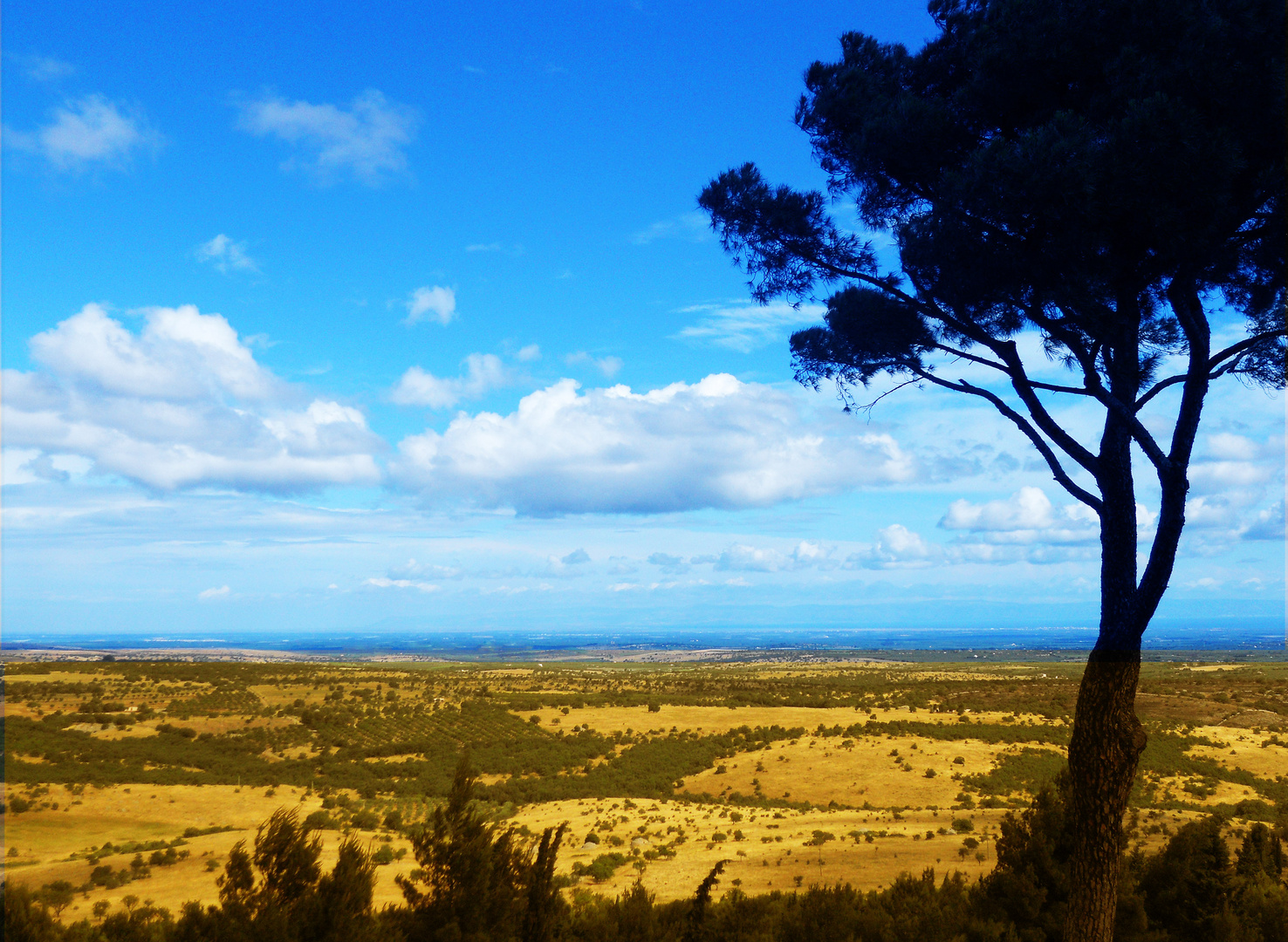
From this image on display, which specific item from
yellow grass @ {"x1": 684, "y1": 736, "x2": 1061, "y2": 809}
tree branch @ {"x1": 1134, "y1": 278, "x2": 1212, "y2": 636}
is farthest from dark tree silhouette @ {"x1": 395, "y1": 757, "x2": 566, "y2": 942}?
yellow grass @ {"x1": 684, "y1": 736, "x2": 1061, "y2": 809}

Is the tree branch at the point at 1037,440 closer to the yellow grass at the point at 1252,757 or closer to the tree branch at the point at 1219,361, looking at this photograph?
the tree branch at the point at 1219,361

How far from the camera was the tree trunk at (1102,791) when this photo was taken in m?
7.86

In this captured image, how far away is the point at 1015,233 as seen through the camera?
9055mm

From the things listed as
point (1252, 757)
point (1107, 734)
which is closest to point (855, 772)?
point (1252, 757)

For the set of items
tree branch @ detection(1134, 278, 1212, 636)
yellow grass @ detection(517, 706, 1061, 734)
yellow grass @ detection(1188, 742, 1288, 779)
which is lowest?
yellow grass @ detection(517, 706, 1061, 734)

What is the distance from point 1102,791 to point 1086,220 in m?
5.89

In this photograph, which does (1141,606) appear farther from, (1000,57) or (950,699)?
(950,699)

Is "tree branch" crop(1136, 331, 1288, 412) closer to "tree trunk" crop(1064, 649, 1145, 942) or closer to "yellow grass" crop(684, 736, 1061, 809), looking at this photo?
"tree trunk" crop(1064, 649, 1145, 942)

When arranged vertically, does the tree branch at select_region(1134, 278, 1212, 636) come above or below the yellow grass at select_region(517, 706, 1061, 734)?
above

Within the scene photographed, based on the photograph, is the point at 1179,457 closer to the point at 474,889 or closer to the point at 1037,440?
the point at 1037,440

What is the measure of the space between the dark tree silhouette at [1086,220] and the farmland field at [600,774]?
7.95m

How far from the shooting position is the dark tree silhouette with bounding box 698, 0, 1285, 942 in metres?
7.71

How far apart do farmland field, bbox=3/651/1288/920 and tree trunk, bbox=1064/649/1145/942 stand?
6.54 meters

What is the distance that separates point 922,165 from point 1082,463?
410 cm
